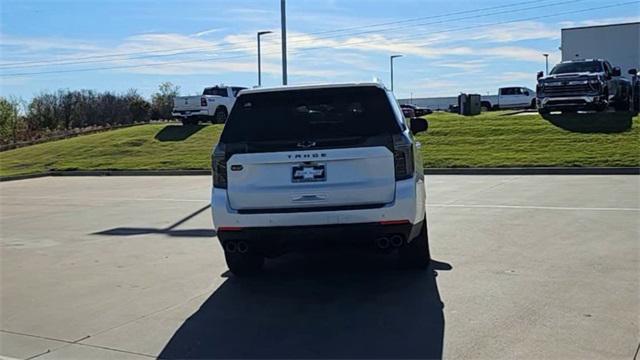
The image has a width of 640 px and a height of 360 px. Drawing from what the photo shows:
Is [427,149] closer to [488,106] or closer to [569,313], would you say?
[569,313]

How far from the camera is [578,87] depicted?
81.0 feet

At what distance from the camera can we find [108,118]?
186 ft

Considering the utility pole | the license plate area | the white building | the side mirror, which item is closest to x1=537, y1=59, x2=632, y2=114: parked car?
the utility pole

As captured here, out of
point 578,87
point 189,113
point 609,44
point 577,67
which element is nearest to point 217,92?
point 189,113

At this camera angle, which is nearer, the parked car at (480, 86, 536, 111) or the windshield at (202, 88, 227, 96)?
the windshield at (202, 88, 227, 96)

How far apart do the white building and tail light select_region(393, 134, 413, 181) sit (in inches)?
1598

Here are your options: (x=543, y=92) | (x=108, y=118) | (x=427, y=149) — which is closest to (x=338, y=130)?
(x=427, y=149)

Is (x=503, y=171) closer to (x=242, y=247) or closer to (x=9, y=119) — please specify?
(x=242, y=247)

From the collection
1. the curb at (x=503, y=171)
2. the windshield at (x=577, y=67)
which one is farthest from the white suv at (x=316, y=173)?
the windshield at (x=577, y=67)

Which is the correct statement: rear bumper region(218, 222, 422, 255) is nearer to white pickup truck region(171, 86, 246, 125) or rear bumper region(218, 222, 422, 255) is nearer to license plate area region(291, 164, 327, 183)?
license plate area region(291, 164, 327, 183)

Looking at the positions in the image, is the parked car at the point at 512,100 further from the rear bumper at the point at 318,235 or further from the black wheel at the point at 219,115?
→ the rear bumper at the point at 318,235

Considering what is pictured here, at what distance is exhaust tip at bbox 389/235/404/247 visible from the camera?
622cm

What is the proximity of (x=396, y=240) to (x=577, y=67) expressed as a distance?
21.8 metres

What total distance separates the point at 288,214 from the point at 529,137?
18709mm
